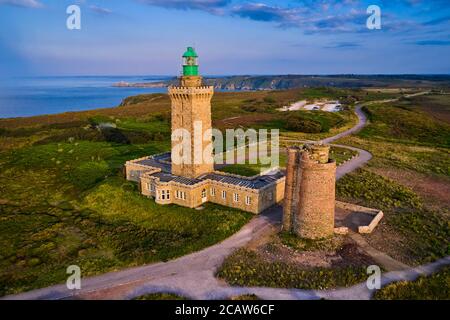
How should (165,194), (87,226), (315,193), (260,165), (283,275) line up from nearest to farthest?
(283,275) → (315,193) → (87,226) → (165,194) → (260,165)

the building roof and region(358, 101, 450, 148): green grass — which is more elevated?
region(358, 101, 450, 148): green grass

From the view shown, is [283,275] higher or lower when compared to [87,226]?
lower

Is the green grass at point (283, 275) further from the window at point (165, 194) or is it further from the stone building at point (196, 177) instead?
the window at point (165, 194)

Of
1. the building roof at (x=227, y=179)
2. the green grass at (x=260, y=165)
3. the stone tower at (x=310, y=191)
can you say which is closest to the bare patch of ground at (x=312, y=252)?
the stone tower at (x=310, y=191)

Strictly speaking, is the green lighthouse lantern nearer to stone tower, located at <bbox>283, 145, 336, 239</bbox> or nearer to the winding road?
stone tower, located at <bbox>283, 145, 336, 239</bbox>

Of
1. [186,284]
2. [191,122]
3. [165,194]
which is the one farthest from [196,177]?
[186,284]

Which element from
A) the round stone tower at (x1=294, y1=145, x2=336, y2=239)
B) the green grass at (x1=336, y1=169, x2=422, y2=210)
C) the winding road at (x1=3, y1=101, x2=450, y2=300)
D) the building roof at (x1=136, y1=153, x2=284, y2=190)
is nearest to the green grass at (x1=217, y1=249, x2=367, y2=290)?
the winding road at (x1=3, y1=101, x2=450, y2=300)

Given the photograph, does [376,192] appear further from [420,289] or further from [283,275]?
[283,275]

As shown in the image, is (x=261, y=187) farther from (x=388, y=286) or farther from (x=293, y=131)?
(x=293, y=131)
